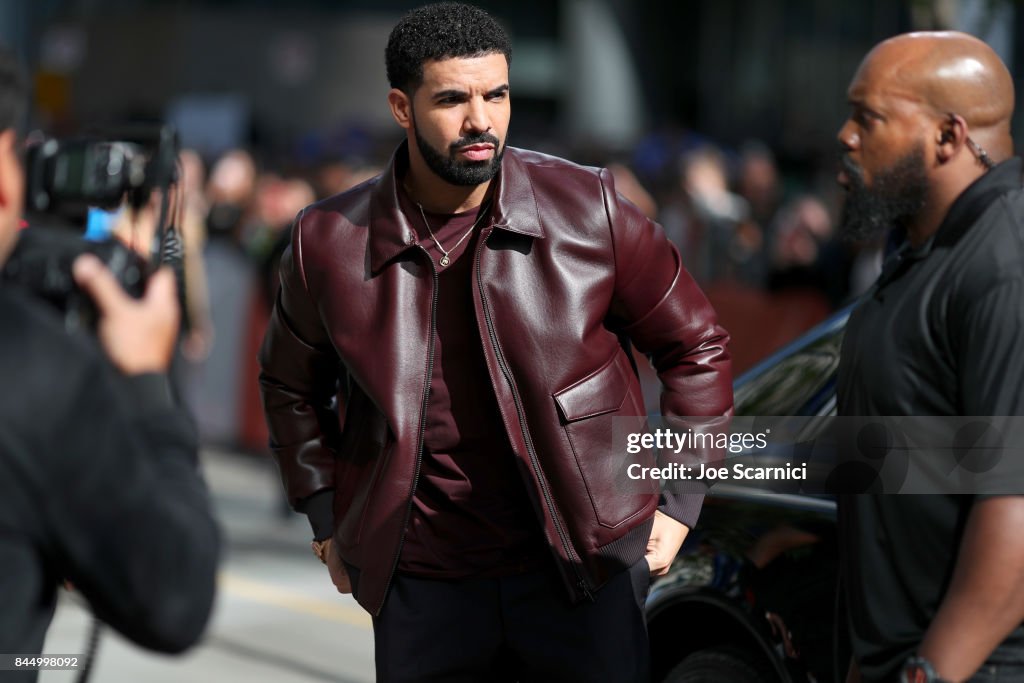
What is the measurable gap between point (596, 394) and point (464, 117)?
2.07 ft

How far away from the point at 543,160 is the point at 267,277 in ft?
22.0

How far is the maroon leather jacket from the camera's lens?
10.5 ft

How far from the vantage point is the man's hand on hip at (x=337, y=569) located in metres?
3.42

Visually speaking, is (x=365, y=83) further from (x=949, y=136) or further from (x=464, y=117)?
(x=949, y=136)

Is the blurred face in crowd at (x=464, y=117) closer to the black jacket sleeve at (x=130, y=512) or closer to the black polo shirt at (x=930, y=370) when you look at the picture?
the black polo shirt at (x=930, y=370)

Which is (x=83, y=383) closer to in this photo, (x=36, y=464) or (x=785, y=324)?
(x=36, y=464)

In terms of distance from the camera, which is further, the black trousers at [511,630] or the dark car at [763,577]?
the dark car at [763,577]

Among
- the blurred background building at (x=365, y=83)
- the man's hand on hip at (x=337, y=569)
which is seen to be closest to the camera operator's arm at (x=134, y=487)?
the man's hand on hip at (x=337, y=569)

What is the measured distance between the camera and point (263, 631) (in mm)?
6914

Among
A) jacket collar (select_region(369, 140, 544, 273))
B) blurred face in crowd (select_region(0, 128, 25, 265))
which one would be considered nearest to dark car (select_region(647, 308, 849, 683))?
jacket collar (select_region(369, 140, 544, 273))

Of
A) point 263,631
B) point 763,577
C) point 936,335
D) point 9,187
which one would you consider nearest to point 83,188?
point 9,187

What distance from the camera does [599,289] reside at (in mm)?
3270

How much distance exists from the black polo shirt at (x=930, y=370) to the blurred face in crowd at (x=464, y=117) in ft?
2.87

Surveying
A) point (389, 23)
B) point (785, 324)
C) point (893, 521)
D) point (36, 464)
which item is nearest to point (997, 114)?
point (893, 521)
